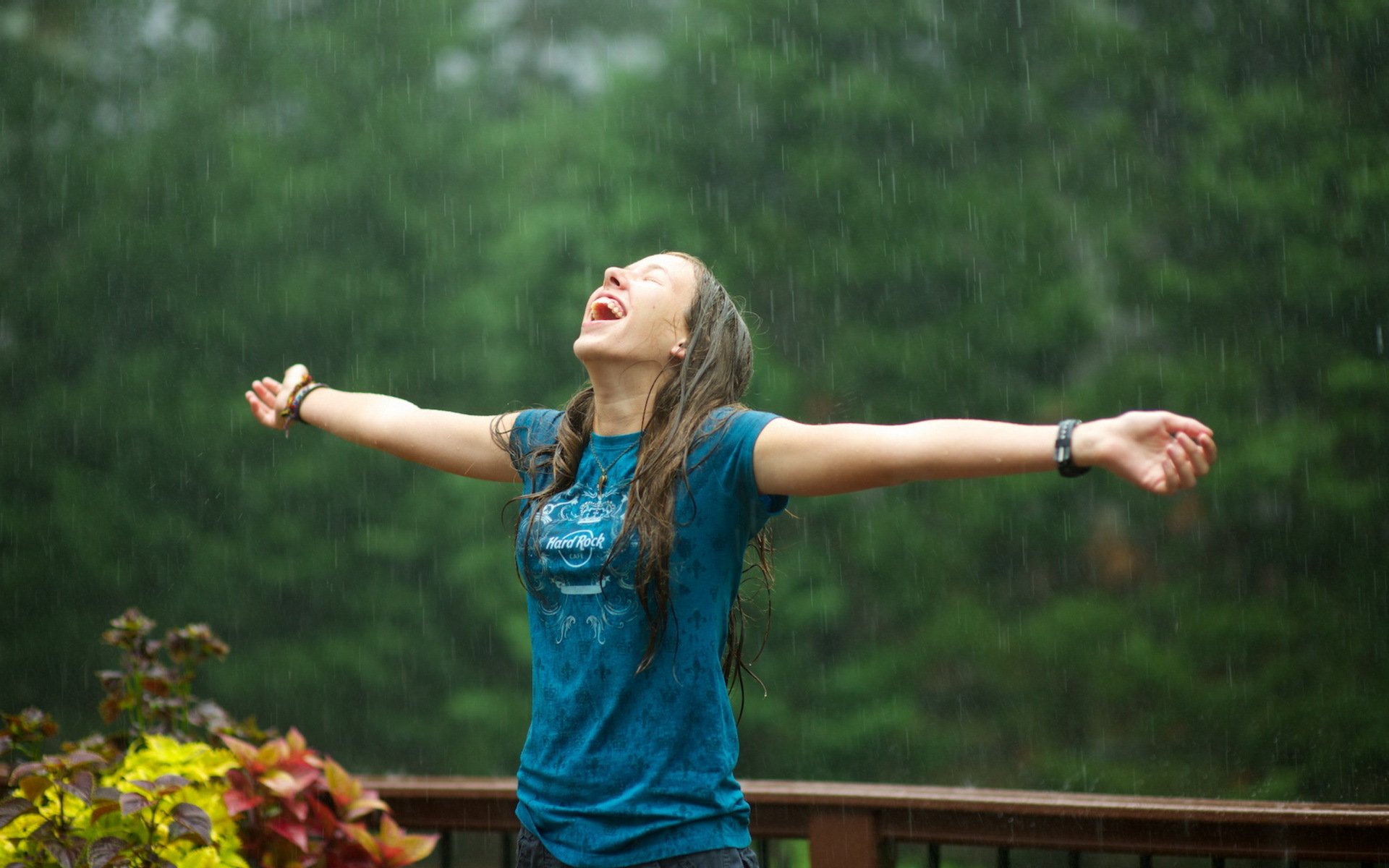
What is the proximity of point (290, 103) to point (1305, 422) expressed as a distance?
264 inches

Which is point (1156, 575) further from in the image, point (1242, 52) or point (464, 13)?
point (464, 13)

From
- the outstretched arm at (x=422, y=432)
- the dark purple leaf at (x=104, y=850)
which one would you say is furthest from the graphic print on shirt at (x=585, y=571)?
the dark purple leaf at (x=104, y=850)

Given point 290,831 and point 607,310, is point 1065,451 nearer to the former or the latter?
point 607,310

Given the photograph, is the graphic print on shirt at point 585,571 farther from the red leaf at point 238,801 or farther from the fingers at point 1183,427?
the red leaf at point 238,801

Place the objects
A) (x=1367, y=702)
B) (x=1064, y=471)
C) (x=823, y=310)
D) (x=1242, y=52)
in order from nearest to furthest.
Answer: (x=1064, y=471)
(x=1367, y=702)
(x=1242, y=52)
(x=823, y=310)

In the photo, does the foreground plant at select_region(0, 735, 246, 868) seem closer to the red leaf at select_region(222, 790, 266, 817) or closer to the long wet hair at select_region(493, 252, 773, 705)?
the red leaf at select_region(222, 790, 266, 817)

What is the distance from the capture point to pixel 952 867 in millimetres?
7332

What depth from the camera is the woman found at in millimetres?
1500

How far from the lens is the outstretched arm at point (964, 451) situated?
4.19ft

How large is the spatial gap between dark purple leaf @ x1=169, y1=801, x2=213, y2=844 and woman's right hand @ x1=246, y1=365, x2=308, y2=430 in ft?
2.16

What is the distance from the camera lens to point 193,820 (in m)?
2.11

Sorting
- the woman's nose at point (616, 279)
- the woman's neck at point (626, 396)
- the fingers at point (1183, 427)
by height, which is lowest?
the fingers at point (1183, 427)

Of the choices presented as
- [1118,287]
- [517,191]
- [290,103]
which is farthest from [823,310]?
[290,103]

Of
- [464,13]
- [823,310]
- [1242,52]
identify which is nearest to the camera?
[1242,52]
